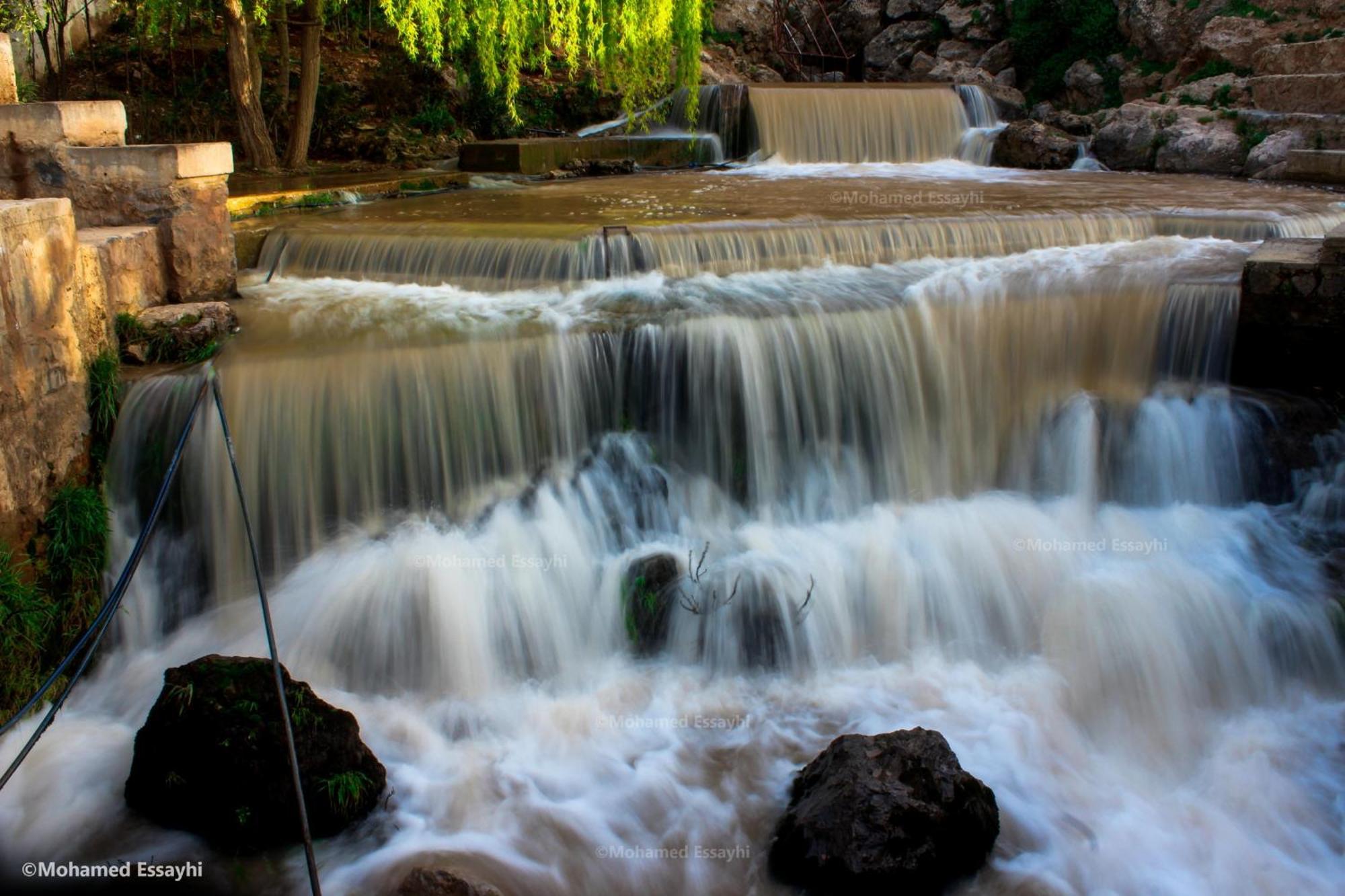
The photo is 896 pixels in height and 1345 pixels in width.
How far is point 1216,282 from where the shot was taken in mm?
7902

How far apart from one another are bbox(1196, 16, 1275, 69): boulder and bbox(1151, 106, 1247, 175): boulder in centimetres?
203

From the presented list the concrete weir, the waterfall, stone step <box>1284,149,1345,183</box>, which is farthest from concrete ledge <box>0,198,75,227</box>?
stone step <box>1284,149,1345,183</box>

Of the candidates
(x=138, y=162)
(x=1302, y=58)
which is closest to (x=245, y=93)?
(x=138, y=162)

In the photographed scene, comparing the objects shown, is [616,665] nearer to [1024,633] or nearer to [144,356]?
[1024,633]

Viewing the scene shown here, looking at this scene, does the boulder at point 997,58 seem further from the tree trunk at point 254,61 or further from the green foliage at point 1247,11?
the tree trunk at point 254,61

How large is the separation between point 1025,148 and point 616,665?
39.9 ft

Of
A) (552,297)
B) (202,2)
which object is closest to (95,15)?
(202,2)

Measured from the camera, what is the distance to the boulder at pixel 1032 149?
605 inches

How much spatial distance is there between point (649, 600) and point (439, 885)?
7.22 feet

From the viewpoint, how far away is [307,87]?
13453 millimetres

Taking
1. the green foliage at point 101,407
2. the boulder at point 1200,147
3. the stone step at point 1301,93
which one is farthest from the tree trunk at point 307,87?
the stone step at point 1301,93

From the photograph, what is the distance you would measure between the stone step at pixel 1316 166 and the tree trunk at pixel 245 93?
41.0 ft

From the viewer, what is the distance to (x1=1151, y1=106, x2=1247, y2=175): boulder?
14.8 metres

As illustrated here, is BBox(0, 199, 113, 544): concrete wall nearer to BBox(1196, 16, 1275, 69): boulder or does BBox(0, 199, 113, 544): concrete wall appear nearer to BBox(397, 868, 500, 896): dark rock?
BBox(397, 868, 500, 896): dark rock
